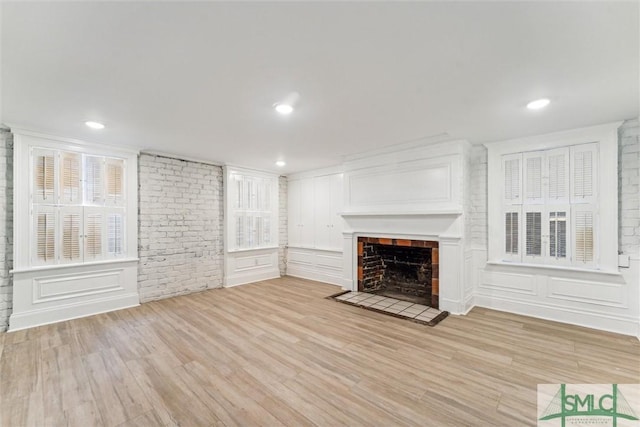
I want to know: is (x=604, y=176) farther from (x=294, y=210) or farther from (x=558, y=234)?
(x=294, y=210)

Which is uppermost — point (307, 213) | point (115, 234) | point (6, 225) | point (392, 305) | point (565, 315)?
point (307, 213)

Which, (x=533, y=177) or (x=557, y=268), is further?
(x=533, y=177)

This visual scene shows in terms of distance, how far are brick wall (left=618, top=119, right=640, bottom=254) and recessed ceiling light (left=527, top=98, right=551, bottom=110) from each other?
1557mm

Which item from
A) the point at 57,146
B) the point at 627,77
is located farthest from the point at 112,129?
the point at 627,77

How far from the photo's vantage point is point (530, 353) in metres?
2.91

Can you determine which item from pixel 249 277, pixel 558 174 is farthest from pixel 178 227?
pixel 558 174

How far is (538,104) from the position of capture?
109 inches

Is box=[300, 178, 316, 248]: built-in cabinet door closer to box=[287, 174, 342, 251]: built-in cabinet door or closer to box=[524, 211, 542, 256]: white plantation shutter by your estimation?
box=[287, 174, 342, 251]: built-in cabinet door

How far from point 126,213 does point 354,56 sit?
440cm

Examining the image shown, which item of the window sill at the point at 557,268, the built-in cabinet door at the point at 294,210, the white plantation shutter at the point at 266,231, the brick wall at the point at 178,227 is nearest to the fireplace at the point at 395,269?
the window sill at the point at 557,268

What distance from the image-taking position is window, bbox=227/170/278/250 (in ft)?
19.5

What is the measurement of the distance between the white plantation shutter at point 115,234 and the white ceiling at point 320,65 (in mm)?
1424

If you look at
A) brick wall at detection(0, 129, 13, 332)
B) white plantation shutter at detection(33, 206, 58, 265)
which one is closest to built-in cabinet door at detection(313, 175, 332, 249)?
white plantation shutter at detection(33, 206, 58, 265)

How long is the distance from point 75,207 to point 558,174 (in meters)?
6.89
